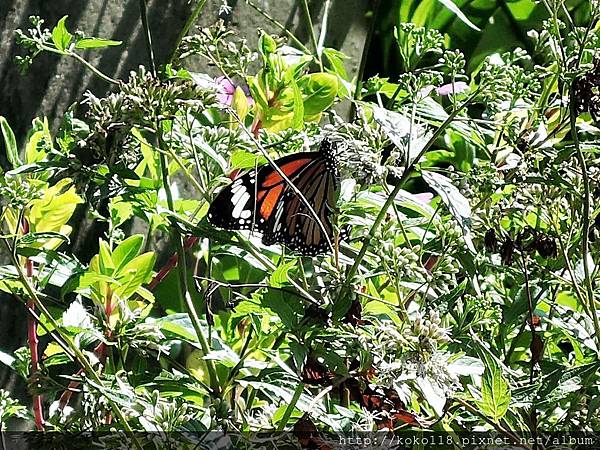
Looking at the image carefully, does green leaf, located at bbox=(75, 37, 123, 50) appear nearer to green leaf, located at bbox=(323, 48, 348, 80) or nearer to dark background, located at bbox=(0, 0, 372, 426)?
green leaf, located at bbox=(323, 48, 348, 80)

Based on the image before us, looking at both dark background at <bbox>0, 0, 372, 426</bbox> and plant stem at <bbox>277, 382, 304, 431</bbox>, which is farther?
dark background at <bbox>0, 0, 372, 426</bbox>

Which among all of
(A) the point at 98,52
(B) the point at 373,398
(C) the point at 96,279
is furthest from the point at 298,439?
(A) the point at 98,52

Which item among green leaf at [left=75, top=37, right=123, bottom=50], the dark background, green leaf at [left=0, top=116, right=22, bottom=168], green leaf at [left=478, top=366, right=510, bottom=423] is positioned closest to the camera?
green leaf at [left=478, top=366, right=510, bottom=423]

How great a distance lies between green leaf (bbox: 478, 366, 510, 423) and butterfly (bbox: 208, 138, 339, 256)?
158 mm

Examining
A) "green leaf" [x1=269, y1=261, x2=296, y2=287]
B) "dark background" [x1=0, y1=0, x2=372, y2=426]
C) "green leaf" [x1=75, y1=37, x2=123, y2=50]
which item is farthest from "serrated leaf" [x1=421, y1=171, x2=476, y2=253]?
"dark background" [x1=0, y1=0, x2=372, y2=426]

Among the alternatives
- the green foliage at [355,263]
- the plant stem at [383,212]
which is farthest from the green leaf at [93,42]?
the plant stem at [383,212]

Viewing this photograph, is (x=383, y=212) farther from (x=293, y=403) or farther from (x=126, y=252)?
(x=126, y=252)

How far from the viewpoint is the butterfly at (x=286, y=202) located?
2.21 ft

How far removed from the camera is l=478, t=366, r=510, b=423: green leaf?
0.54m

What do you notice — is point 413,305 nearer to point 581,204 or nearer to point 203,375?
point 581,204

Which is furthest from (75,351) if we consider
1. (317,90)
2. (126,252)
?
(317,90)

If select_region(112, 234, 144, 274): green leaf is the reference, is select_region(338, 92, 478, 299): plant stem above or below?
above

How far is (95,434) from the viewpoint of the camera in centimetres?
67

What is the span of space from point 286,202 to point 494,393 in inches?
10.7
